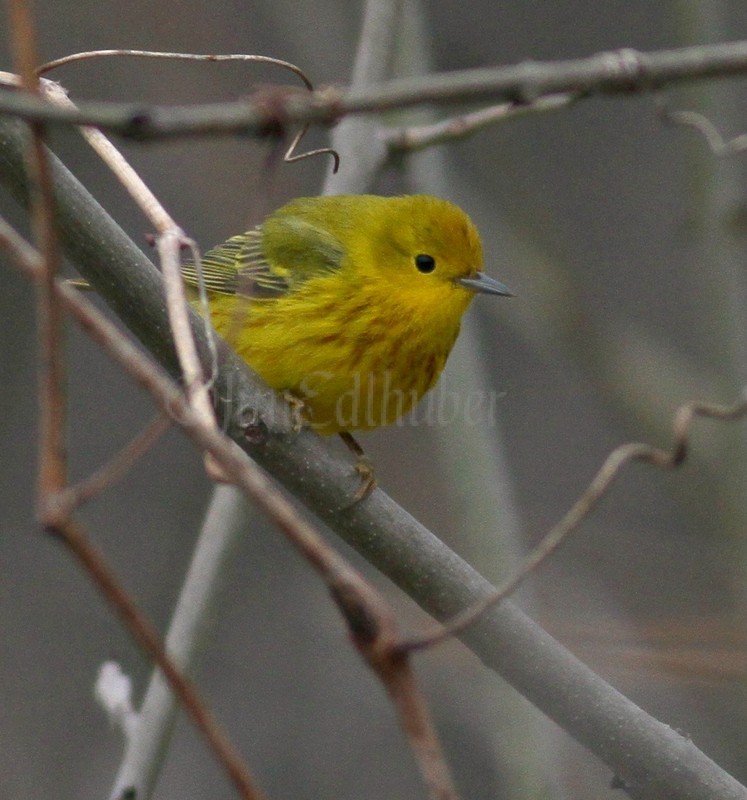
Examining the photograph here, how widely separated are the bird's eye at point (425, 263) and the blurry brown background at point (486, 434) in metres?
0.63

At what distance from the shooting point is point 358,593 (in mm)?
1245

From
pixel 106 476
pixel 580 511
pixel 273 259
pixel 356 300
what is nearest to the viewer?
pixel 106 476

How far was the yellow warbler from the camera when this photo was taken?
4117 millimetres

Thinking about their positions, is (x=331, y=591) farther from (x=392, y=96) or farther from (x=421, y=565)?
(x=421, y=565)

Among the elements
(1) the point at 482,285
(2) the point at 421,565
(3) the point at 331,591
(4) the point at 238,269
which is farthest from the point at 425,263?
(3) the point at 331,591

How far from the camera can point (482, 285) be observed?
434 centimetres

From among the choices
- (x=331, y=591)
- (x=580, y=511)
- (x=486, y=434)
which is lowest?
(x=486, y=434)

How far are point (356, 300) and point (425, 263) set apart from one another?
Answer: 339 millimetres

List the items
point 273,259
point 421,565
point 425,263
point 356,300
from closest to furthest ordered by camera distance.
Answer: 1. point 421,565
2. point 356,300
3. point 425,263
4. point 273,259

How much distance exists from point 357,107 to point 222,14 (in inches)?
293

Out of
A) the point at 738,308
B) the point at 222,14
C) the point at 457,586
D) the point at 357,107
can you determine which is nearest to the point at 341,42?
the point at 222,14

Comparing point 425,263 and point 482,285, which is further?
point 425,263

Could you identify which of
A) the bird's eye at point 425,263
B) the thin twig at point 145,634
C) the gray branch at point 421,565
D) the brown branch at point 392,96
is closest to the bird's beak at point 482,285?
the bird's eye at point 425,263

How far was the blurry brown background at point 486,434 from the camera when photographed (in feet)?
17.0
